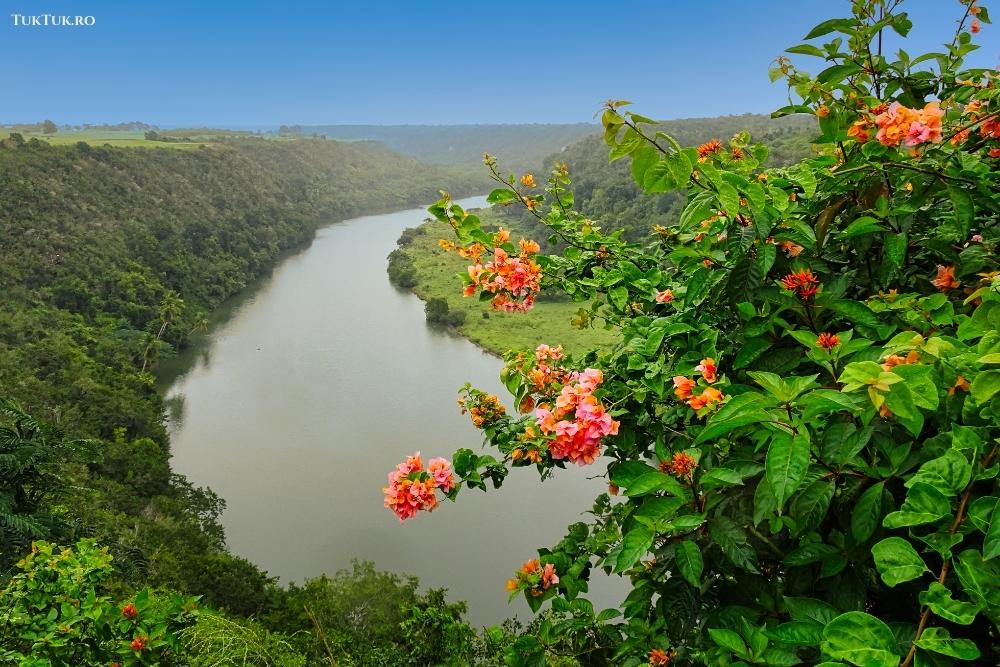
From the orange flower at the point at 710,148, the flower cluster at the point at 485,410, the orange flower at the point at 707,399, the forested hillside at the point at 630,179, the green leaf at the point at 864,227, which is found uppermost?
the forested hillside at the point at 630,179

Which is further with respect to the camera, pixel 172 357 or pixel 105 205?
pixel 105 205

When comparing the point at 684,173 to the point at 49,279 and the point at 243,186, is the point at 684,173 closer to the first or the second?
the point at 49,279

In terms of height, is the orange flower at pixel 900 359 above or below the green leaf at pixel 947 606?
above

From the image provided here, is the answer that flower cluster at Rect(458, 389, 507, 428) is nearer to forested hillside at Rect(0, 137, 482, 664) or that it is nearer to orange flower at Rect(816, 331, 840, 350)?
orange flower at Rect(816, 331, 840, 350)

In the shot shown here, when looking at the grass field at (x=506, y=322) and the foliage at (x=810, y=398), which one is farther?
the grass field at (x=506, y=322)

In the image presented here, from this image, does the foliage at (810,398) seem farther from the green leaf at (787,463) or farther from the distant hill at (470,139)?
the distant hill at (470,139)

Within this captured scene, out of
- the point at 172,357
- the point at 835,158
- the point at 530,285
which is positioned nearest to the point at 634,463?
the point at 530,285

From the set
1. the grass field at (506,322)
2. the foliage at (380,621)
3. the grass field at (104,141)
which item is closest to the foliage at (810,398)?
the foliage at (380,621)
